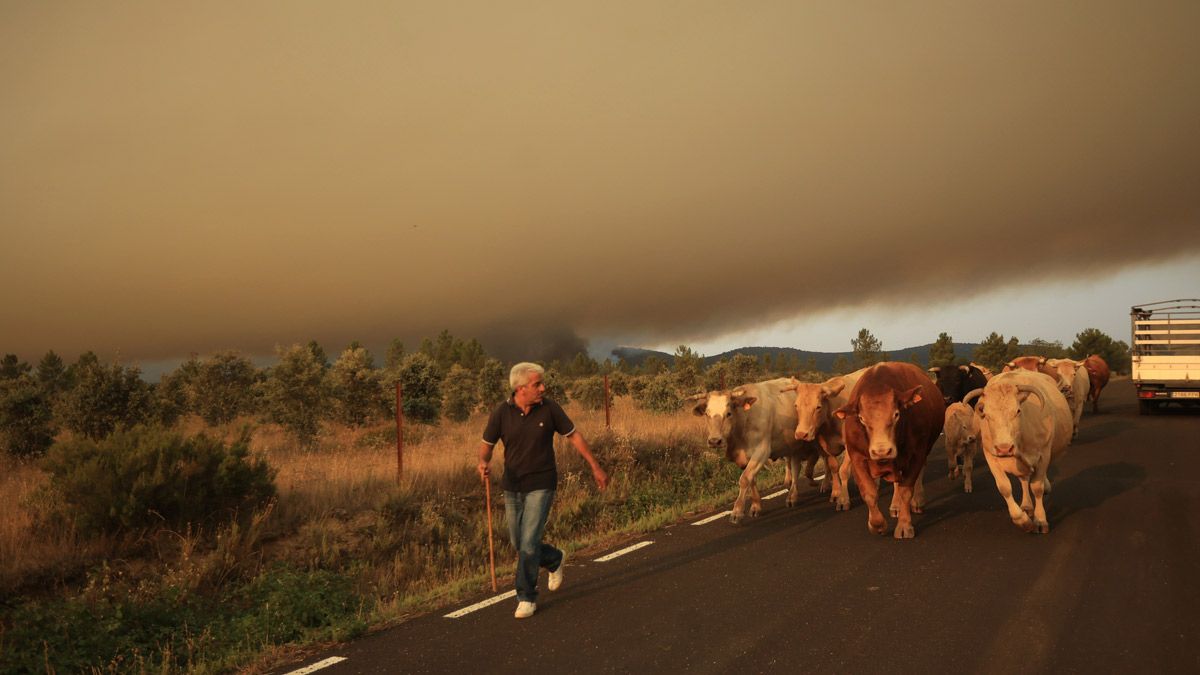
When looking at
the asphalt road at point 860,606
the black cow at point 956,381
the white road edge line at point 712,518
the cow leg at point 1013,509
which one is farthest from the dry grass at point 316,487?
the cow leg at point 1013,509

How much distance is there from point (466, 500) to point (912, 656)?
895 centimetres

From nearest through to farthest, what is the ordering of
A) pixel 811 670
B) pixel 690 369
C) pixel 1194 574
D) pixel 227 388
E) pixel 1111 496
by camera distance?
pixel 811 670
pixel 1194 574
pixel 1111 496
pixel 227 388
pixel 690 369

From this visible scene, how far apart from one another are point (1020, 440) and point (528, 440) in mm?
6177

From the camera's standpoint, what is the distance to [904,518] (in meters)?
8.73

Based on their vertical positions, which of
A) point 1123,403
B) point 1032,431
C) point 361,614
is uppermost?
point 1032,431

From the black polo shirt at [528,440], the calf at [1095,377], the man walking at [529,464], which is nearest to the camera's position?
the man walking at [529,464]

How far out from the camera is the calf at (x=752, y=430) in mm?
10398

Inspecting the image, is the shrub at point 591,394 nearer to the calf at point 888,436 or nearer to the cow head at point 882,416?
the calf at point 888,436

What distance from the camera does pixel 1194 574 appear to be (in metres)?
6.78

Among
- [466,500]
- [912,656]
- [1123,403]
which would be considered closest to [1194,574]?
[912,656]

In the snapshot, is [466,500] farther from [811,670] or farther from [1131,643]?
[1131,643]

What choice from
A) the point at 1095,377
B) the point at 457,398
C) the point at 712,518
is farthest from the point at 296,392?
the point at 1095,377

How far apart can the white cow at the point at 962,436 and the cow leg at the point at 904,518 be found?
332 centimetres

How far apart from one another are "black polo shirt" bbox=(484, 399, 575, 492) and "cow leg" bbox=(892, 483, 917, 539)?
4.48m
